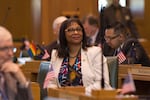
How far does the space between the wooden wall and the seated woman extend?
7.27 metres

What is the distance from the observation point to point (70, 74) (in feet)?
15.1

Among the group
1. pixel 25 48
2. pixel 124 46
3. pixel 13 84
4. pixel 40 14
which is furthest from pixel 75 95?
pixel 40 14

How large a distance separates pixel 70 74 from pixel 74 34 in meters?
0.42

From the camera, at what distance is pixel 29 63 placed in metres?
6.40

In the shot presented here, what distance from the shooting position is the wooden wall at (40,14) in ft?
39.9

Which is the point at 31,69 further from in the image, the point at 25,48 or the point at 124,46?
the point at 25,48

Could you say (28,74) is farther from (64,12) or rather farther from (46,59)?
(64,12)

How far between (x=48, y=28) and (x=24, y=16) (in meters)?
1.40

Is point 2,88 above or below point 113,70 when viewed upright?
above

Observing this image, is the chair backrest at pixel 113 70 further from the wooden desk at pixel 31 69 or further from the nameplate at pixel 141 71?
the wooden desk at pixel 31 69

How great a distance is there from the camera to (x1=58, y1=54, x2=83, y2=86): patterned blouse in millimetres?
4539

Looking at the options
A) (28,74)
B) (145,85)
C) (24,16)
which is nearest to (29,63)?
(28,74)

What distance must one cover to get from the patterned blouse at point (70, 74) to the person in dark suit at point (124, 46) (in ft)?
3.65

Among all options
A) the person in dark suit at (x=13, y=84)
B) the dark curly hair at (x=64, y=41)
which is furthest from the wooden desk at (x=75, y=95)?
the dark curly hair at (x=64, y=41)
